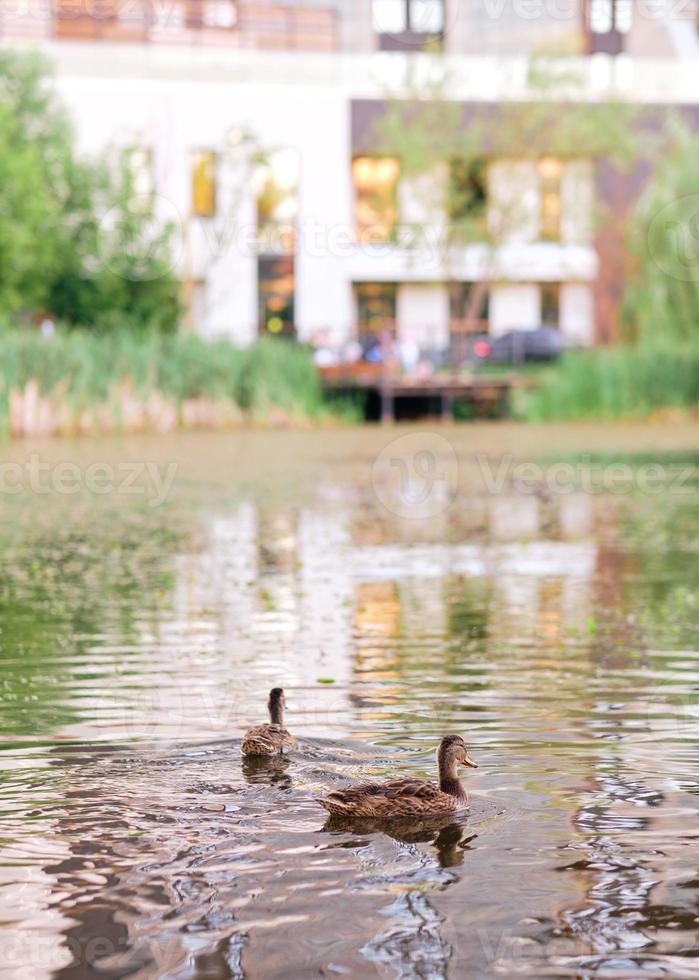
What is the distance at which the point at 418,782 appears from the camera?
24.2ft

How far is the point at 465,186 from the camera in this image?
200 feet

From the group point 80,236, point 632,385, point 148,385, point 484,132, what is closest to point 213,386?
point 148,385

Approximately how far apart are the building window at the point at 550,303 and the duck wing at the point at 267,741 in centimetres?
6463

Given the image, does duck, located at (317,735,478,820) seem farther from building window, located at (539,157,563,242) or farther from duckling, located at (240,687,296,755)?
building window, located at (539,157,563,242)

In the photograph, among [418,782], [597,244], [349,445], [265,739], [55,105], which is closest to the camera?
[418,782]

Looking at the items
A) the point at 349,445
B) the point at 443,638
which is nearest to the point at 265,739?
the point at 443,638

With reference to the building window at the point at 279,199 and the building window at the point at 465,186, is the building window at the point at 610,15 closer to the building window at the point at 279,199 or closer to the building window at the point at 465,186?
the building window at the point at 279,199

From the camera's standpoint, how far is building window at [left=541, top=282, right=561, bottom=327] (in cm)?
7219

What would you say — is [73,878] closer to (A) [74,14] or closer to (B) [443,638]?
(B) [443,638]

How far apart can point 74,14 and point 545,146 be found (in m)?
18.7

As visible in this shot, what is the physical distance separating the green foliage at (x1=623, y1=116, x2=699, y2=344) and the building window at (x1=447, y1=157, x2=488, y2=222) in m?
10.3

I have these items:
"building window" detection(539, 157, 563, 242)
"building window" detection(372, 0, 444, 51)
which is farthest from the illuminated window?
"building window" detection(539, 157, 563, 242)

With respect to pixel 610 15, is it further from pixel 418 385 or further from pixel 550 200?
pixel 418 385

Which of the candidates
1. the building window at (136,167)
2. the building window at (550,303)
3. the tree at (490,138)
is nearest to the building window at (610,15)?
the building window at (550,303)
